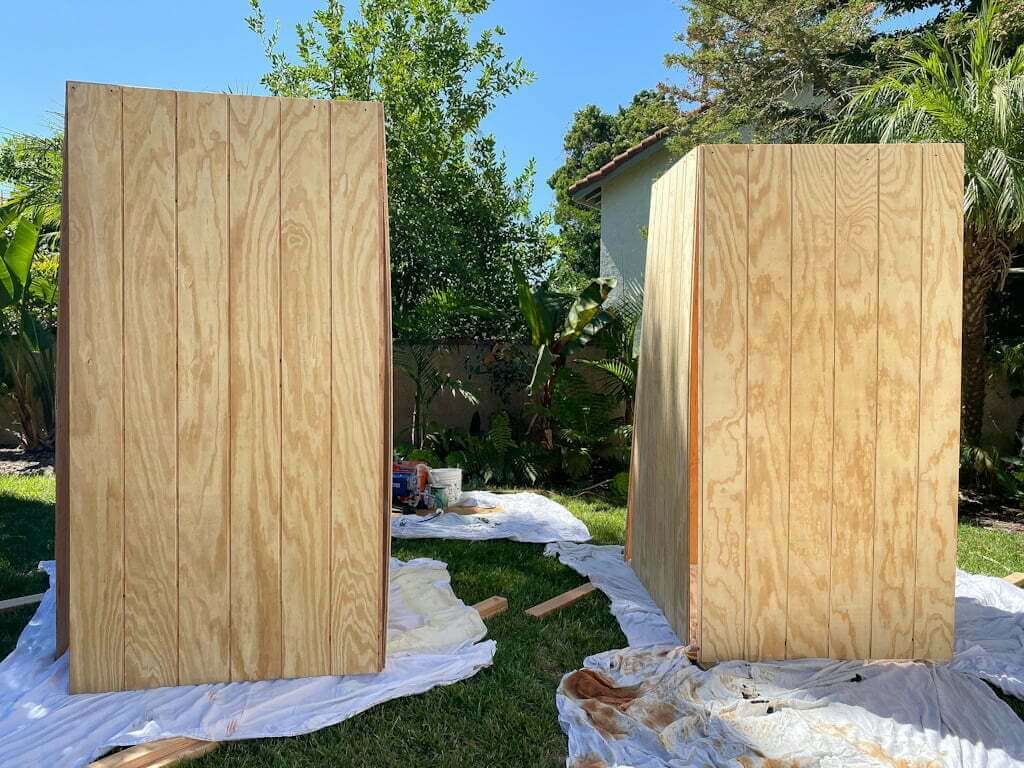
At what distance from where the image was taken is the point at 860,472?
11.2 ft

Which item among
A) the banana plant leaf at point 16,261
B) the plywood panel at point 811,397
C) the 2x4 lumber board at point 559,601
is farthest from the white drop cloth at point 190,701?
the banana plant leaf at point 16,261

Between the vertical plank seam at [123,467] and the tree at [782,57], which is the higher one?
the tree at [782,57]

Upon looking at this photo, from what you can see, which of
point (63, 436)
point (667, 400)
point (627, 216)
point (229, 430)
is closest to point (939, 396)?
point (667, 400)

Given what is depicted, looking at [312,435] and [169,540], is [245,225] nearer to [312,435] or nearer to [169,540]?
[312,435]

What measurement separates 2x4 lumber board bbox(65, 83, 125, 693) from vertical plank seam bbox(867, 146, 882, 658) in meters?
3.25

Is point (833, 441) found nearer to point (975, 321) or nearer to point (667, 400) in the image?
point (667, 400)

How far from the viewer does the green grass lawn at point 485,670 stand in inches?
→ 103

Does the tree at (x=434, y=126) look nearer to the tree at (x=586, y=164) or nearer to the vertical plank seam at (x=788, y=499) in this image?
the vertical plank seam at (x=788, y=499)

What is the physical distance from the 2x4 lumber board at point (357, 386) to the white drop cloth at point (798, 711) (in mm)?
928

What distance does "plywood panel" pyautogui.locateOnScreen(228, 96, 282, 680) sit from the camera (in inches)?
118

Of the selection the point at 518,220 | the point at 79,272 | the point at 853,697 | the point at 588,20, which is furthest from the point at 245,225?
the point at 588,20

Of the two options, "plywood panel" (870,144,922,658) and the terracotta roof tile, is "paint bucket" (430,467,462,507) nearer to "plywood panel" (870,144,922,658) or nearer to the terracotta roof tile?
"plywood panel" (870,144,922,658)

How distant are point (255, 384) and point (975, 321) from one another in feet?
23.8

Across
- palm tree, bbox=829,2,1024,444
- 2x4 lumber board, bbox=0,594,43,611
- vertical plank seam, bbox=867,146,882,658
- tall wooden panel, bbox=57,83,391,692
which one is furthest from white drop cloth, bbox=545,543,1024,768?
palm tree, bbox=829,2,1024,444
